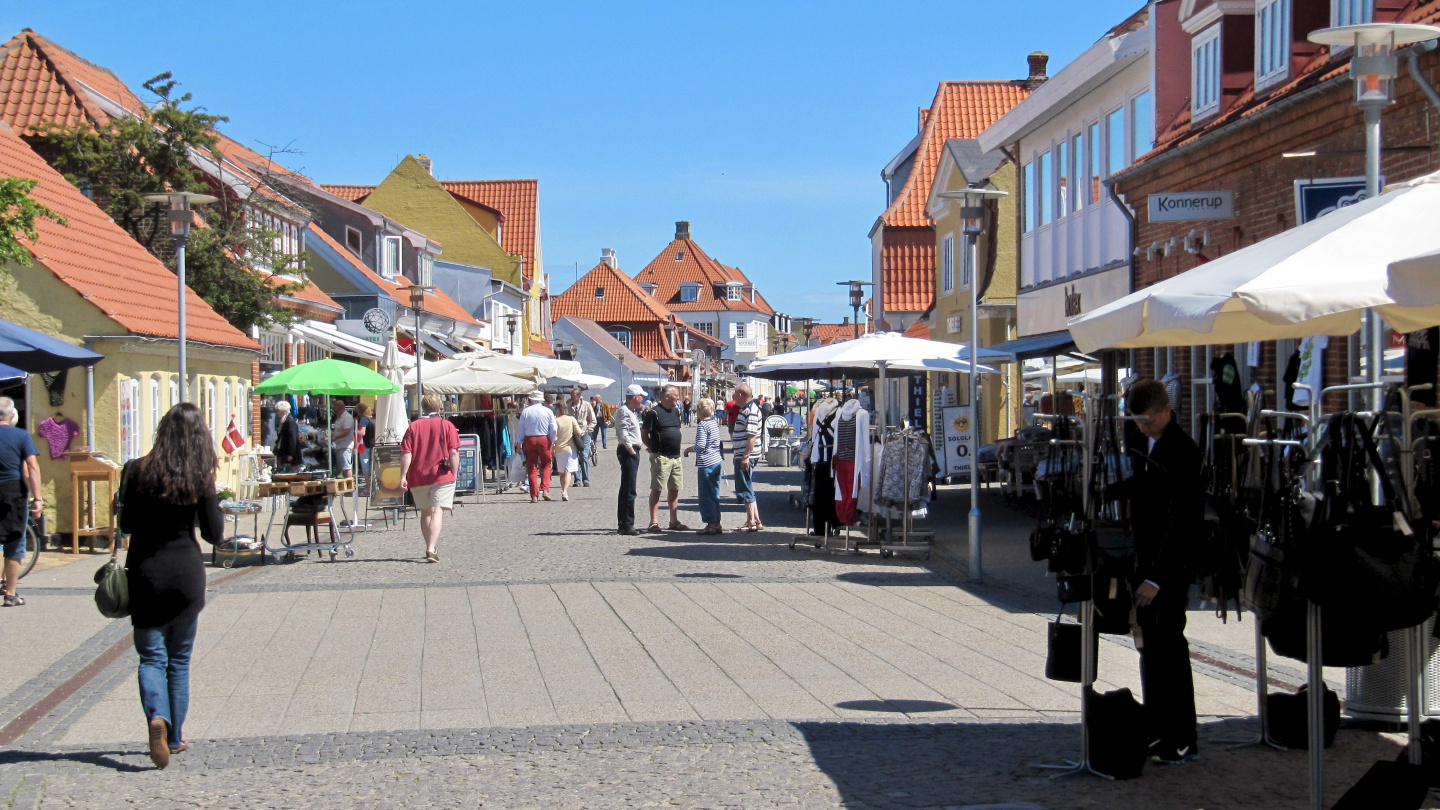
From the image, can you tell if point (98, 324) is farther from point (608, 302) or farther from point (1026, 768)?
point (608, 302)


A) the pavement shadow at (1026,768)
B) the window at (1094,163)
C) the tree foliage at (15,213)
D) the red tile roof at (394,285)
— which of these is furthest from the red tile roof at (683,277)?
the pavement shadow at (1026,768)

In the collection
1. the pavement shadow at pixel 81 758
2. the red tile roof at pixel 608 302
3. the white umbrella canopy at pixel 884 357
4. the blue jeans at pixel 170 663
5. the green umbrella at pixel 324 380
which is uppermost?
the red tile roof at pixel 608 302

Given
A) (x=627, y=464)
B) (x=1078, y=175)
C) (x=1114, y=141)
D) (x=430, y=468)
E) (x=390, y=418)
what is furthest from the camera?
(x=390, y=418)

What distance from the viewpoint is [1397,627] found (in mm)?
5012

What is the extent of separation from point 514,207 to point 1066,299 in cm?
4436

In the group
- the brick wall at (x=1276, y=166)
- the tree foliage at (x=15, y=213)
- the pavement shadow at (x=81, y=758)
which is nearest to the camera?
the pavement shadow at (x=81, y=758)

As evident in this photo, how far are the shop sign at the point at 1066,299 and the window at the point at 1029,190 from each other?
1187 millimetres

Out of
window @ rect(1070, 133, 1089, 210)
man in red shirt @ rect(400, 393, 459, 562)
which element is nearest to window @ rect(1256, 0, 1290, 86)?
window @ rect(1070, 133, 1089, 210)

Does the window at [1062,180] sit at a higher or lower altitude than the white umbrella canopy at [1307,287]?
higher

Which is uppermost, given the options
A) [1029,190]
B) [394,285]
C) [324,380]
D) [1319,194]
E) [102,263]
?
[1029,190]

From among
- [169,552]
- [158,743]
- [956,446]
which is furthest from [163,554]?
[956,446]

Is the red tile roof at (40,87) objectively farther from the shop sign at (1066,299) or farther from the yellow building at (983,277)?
the yellow building at (983,277)

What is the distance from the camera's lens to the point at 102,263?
1831cm

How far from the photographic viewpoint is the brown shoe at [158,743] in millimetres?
6273
